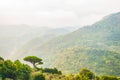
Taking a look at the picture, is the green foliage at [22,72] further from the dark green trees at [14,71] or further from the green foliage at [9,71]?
the green foliage at [9,71]

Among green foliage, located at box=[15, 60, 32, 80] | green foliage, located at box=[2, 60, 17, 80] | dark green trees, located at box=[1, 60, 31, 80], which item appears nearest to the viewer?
green foliage, located at box=[2, 60, 17, 80]

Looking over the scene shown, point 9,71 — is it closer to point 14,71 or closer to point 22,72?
point 14,71

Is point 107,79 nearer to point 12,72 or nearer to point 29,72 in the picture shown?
point 29,72

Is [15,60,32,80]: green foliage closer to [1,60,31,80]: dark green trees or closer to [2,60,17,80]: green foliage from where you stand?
[1,60,31,80]: dark green trees

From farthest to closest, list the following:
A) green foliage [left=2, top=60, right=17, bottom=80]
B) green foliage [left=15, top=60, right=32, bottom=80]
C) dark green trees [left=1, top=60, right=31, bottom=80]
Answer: green foliage [left=15, top=60, right=32, bottom=80]
dark green trees [left=1, top=60, right=31, bottom=80]
green foliage [left=2, top=60, right=17, bottom=80]

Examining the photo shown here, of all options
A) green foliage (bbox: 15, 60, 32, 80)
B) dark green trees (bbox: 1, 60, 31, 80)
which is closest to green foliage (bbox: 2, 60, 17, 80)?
dark green trees (bbox: 1, 60, 31, 80)

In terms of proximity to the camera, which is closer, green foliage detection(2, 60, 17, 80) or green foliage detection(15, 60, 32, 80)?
green foliage detection(2, 60, 17, 80)

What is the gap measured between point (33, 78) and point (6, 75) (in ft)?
31.9

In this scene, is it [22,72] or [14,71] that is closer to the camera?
[14,71]

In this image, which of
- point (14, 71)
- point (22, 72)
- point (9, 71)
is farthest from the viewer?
point (22, 72)

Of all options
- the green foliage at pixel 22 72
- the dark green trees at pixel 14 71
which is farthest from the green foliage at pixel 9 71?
the green foliage at pixel 22 72

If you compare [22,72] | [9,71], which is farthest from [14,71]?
[22,72]

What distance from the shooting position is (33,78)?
292 feet

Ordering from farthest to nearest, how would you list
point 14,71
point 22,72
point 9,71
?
point 22,72 → point 14,71 → point 9,71
